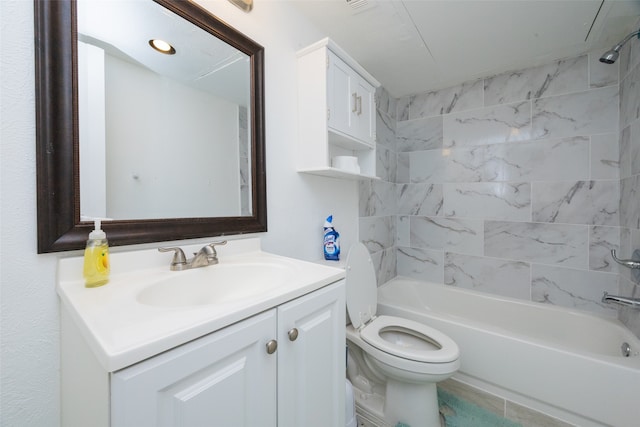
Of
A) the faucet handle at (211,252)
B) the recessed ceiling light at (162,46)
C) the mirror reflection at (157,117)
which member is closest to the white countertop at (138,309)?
the faucet handle at (211,252)

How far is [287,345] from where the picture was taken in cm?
69

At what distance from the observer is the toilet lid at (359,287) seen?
58.9 inches

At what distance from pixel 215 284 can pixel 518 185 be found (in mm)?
2293

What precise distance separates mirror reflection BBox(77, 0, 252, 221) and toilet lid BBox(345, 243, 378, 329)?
0.72 metres

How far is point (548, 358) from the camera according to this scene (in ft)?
4.43

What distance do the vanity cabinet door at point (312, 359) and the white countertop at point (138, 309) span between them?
0.05 m

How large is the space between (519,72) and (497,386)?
88.9 inches

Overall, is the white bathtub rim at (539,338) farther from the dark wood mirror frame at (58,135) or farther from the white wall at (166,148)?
the dark wood mirror frame at (58,135)

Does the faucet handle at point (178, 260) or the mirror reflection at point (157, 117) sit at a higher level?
the mirror reflection at point (157, 117)

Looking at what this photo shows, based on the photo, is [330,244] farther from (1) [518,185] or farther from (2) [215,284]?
(1) [518,185]

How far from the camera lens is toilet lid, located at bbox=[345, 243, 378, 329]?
1.50 m

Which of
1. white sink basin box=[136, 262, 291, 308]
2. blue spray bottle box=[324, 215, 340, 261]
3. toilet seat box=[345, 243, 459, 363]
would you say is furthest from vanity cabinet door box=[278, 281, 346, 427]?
blue spray bottle box=[324, 215, 340, 261]

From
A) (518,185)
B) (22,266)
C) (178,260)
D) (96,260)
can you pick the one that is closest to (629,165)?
(518,185)

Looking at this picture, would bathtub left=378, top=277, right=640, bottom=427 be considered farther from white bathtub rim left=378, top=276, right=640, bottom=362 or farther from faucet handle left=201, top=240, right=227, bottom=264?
faucet handle left=201, top=240, right=227, bottom=264
